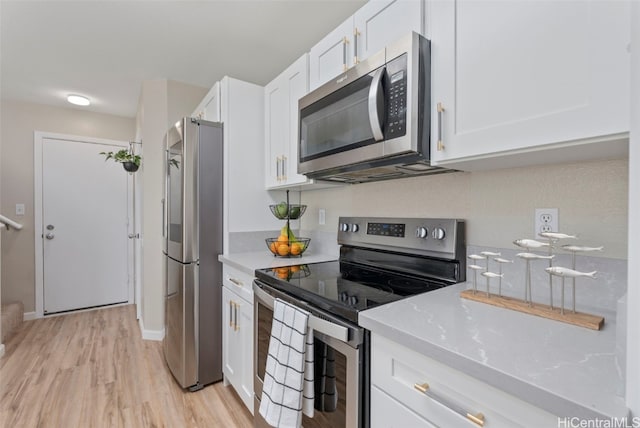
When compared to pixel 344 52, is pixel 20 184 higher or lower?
lower

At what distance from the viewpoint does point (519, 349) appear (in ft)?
2.24

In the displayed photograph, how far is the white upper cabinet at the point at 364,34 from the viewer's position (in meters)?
1.19

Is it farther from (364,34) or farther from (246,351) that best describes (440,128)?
(246,351)

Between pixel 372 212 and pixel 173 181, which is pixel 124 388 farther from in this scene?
pixel 372 212

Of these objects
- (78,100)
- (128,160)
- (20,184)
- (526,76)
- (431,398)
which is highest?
(78,100)

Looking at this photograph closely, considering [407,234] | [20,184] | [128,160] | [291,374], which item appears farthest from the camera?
[20,184]

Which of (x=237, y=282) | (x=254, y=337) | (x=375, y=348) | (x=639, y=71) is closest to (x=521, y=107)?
(x=639, y=71)

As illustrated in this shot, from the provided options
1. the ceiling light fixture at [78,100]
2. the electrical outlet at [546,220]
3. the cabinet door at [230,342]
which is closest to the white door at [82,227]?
the ceiling light fixture at [78,100]

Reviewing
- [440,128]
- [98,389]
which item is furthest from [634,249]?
[98,389]

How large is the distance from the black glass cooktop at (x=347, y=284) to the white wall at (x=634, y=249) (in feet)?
1.95

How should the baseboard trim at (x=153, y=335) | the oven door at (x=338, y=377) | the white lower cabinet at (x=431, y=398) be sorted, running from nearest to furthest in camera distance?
the white lower cabinet at (x=431, y=398), the oven door at (x=338, y=377), the baseboard trim at (x=153, y=335)

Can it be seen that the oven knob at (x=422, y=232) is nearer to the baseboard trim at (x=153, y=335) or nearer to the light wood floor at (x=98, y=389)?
the light wood floor at (x=98, y=389)

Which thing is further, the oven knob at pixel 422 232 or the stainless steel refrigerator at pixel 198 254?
the stainless steel refrigerator at pixel 198 254

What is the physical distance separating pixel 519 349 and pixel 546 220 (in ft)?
1.94
